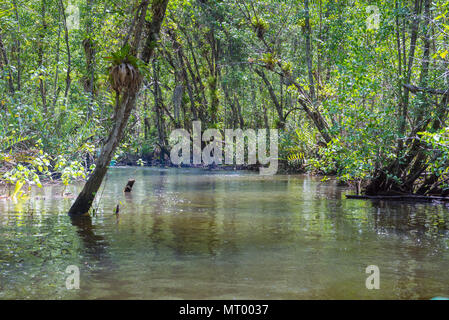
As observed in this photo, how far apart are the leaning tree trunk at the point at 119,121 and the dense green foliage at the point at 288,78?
1.66ft

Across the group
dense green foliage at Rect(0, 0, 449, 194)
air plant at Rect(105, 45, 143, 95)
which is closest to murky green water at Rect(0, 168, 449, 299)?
dense green foliage at Rect(0, 0, 449, 194)

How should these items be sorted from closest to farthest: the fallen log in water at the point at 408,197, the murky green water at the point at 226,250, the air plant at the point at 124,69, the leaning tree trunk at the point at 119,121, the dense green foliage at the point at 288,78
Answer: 1. the murky green water at the point at 226,250
2. the air plant at the point at 124,69
3. the leaning tree trunk at the point at 119,121
4. the dense green foliage at the point at 288,78
5. the fallen log in water at the point at 408,197

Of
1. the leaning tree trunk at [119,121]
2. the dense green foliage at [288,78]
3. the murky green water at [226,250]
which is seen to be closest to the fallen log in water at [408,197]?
the dense green foliage at [288,78]

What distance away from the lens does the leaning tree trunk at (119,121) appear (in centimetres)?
1116

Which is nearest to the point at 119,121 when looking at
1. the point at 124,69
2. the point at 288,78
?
the point at 124,69

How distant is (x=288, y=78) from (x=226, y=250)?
14.8 metres

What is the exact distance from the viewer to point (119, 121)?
36.9 ft

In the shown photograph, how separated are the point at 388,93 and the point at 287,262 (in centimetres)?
984

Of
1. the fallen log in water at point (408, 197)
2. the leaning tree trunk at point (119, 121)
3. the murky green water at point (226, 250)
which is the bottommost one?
the murky green water at point (226, 250)

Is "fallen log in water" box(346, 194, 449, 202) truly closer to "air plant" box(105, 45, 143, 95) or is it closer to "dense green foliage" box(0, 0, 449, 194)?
"dense green foliage" box(0, 0, 449, 194)

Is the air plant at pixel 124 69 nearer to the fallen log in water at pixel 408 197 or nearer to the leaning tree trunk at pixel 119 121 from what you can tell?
the leaning tree trunk at pixel 119 121

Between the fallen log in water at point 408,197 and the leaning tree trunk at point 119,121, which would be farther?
the fallen log in water at point 408,197

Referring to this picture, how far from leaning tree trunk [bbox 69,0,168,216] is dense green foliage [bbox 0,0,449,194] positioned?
0.51 metres
